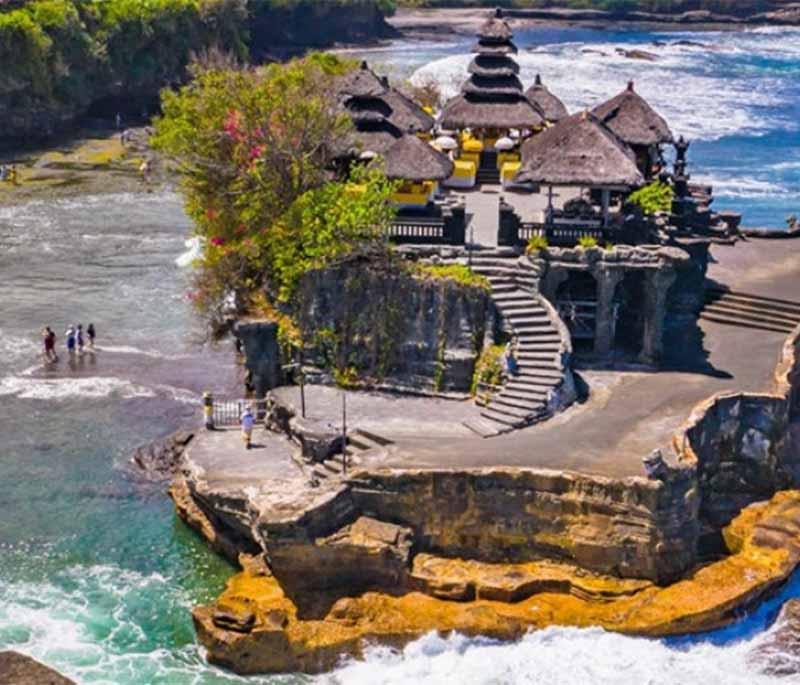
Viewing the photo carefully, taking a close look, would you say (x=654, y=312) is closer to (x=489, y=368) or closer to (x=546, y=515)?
(x=489, y=368)

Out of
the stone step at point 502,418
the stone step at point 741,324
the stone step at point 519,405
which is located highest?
the stone step at point 741,324

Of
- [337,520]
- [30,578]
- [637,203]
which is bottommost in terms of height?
[30,578]

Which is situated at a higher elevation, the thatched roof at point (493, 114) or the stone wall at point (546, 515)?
the thatched roof at point (493, 114)

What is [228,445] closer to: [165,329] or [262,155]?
[262,155]

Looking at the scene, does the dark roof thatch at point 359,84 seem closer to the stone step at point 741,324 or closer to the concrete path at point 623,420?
the stone step at point 741,324

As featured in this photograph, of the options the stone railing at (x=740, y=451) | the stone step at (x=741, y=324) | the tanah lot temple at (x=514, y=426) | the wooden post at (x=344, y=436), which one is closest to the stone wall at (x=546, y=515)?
the tanah lot temple at (x=514, y=426)

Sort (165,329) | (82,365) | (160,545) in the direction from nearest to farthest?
1. (160,545)
2. (82,365)
3. (165,329)

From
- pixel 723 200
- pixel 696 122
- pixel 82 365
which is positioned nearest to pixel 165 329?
pixel 82 365

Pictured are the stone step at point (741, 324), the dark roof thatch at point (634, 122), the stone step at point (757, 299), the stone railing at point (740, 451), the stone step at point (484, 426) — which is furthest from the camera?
the dark roof thatch at point (634, 122)
